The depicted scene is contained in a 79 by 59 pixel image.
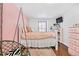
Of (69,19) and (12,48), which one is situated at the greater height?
(69,19)

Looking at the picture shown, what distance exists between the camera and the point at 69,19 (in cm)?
118

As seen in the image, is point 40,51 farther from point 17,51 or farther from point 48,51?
point 17,51

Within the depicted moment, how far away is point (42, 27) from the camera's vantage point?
1.13m

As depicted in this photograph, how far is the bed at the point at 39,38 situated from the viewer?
3.72 feet

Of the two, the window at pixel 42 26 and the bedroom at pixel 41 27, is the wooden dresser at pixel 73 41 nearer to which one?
the bedroom at pixel 41 27

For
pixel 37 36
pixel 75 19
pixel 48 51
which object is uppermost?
pixel 75 19

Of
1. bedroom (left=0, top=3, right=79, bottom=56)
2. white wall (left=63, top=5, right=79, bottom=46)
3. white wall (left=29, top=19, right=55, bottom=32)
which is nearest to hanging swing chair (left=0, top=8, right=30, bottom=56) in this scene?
bedroom (left=0, top=3, right=79, bottom=56)

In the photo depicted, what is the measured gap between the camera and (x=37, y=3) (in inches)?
42.7

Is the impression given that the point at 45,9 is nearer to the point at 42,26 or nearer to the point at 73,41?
the point at 42,26

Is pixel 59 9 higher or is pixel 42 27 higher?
pixel 59 9

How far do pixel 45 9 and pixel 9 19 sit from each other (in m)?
0.33

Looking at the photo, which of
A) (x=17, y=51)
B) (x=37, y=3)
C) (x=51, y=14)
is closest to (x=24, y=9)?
(x=37, y=3)

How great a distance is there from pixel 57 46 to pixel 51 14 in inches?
11.8

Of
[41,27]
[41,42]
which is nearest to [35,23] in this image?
[41,27]
